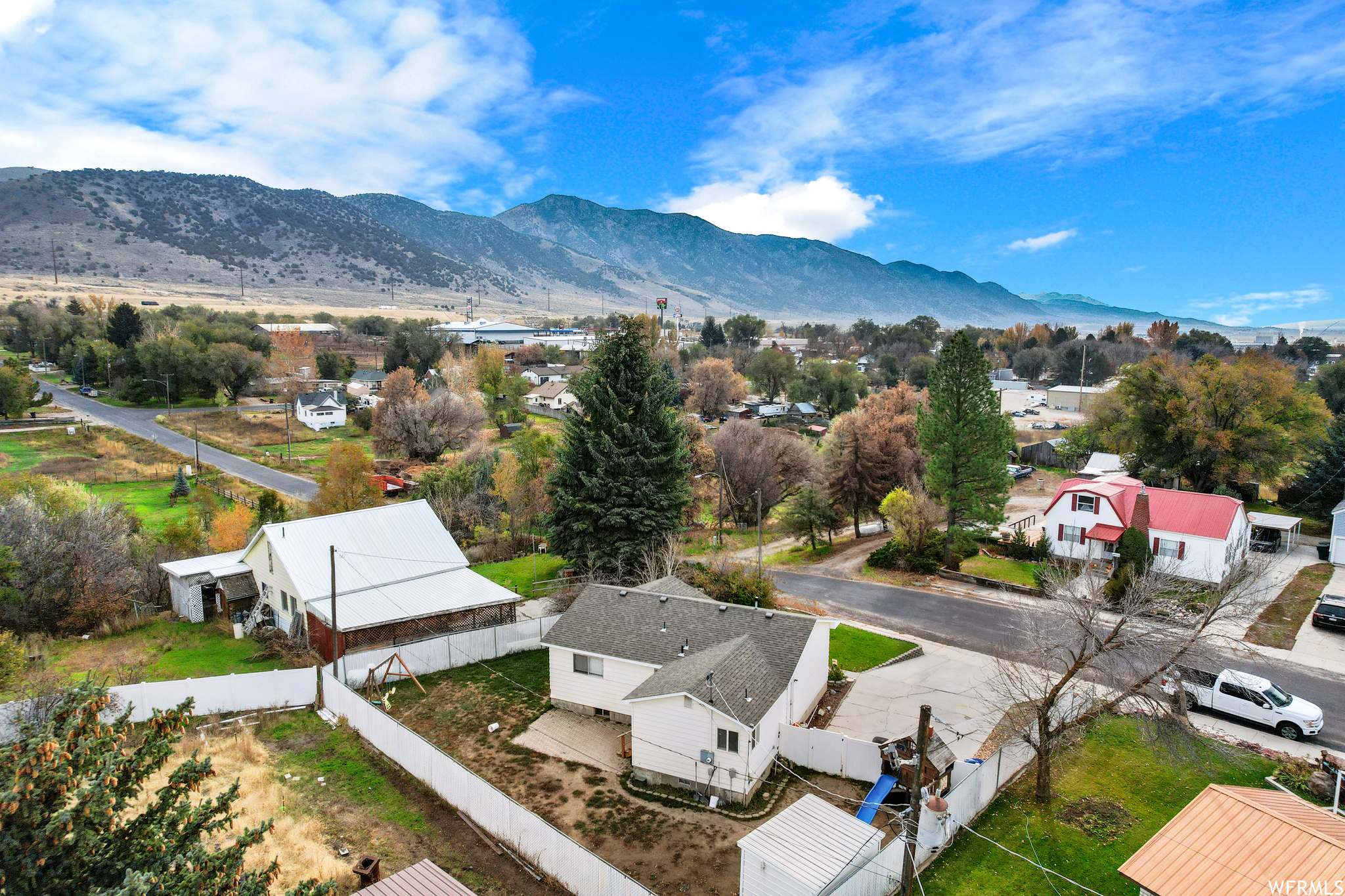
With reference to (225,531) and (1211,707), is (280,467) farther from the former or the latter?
(1211,707)

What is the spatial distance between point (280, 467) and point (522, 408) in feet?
124

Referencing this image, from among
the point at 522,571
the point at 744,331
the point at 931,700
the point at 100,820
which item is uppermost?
the point at 744,331

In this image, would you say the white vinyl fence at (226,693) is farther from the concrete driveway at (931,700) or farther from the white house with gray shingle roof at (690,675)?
the concrete driveway at (931,700)

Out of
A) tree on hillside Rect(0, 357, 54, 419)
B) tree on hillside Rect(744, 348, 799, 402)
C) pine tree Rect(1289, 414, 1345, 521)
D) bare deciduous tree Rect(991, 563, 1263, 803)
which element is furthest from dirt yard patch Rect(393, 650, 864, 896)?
tree on hillside Rect(744, 348, 799, 402)

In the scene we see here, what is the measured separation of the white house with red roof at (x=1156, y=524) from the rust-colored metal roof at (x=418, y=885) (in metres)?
31.4

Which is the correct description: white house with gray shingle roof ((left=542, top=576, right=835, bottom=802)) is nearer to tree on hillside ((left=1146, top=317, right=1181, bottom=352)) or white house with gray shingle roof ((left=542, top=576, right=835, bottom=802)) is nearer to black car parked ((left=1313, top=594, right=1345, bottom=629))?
black car parked ((left=1313, top=594, right=1345, bottom=629))

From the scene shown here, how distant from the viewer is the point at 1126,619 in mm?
14781

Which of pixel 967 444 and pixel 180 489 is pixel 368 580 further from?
pixel 180 489

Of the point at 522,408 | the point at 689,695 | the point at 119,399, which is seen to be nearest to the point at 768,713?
the point at 689,695

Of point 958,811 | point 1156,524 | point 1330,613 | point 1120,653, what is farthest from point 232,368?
point 1330,613

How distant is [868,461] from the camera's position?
1762 inches

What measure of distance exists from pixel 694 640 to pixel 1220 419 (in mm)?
41937

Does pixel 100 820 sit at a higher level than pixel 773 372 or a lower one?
lower

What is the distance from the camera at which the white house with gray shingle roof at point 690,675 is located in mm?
16703
